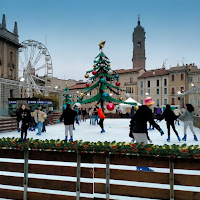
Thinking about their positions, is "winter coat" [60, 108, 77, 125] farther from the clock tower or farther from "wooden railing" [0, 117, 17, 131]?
the clock tower

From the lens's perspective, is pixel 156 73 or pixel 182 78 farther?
pixel 156 73

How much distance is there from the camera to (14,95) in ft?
110

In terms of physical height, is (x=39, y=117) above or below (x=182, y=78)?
below

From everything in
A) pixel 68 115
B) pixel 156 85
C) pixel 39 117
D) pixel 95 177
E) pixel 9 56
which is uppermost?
pixel 9 56

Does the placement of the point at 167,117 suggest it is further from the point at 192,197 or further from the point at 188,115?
the point at 192,197

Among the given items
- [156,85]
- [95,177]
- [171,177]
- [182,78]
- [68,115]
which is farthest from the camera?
[156,85]

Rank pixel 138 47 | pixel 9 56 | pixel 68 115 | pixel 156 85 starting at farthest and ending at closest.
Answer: pixel 138 47 → pixel 156 85 → pixel 9 56 → pixel 68 115

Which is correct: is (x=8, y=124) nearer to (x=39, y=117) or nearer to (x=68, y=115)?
(x=39, y=117)

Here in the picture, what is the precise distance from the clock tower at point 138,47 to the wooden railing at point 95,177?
89.1m

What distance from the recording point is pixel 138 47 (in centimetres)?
9319

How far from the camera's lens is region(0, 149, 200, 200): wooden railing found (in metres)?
2.56

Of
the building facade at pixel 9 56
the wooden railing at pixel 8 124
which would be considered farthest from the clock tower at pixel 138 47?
the wooden railing at pixel 8 124

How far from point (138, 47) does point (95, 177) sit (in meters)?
95.6

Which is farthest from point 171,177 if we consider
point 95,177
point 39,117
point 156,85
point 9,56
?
point 156,85
